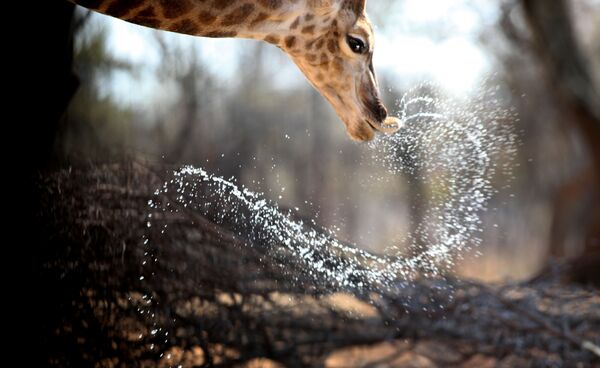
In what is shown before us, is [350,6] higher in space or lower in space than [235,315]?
higher

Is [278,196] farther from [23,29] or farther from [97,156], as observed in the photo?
[23,29]

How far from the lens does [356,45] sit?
1108 mm

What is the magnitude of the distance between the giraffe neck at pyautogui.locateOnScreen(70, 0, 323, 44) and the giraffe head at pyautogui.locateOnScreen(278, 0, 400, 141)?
39 millimetres

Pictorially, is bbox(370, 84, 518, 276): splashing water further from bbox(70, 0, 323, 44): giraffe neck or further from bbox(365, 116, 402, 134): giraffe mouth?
bbox(70, 0, 323, 44): giraffe neck

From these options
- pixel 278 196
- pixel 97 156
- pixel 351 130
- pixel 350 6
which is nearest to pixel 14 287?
pixel 97 156

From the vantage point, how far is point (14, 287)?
Answer: 54.4 inches

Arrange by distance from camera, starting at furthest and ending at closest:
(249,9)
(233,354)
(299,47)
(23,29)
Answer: (233,354) → (23,29) → (299,47) → (249,9)

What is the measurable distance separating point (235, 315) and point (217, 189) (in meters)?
0.37

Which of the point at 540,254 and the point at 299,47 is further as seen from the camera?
the point at 540,254

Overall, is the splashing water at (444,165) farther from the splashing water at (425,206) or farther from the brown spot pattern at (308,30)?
the brown spot pattern at (308,30)

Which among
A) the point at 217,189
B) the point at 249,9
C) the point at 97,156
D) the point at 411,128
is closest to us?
the point at 249,9

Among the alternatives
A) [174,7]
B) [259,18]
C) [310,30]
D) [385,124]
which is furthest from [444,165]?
[174,7]

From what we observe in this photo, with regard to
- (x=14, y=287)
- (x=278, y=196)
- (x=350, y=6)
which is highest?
(x=350, y=6)

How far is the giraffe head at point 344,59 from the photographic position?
1.06m
